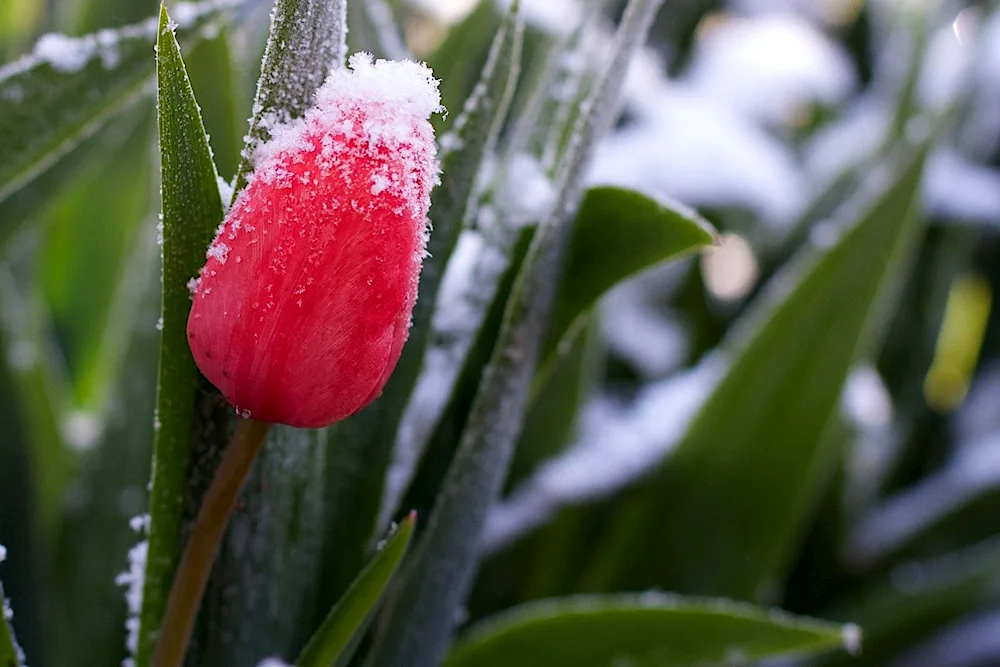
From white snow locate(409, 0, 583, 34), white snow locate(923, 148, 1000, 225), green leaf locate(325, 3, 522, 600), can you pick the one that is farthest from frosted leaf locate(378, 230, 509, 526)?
white snow locate(923, 148, 1000, 225)

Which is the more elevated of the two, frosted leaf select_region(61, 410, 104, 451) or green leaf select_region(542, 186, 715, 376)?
frosted leaf select_region(61, 410, 104, 451)

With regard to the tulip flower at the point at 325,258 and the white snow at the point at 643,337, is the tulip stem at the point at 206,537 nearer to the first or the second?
the tulip flower at the point at 325,258

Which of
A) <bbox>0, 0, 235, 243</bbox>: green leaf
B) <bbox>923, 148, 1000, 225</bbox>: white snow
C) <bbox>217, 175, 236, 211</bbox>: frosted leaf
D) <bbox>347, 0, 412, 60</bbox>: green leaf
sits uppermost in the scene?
<bbox>923, 148, 1000, 225</bbox>: white snow

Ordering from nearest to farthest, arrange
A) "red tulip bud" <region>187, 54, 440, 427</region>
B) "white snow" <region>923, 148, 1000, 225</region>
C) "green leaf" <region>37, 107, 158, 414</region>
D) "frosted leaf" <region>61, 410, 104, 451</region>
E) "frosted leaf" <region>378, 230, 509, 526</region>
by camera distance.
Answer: "red tulip bud" <region>187, 54, 440, 427</region> < "frosted leaf" <region>378, 230, 509, 526</region> < "frosted leaf" <region>61, 410, 104, 451</region> < "green leaf" <region>37, 107, 158, 414</region> < "white snow" <region>923, 148, 1000, 225</region>

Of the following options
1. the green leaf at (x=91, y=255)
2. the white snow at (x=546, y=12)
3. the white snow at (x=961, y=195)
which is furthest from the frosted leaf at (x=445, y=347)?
the white snow at (x=961, y=195)

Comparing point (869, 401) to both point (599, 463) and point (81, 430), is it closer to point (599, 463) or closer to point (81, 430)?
point (599, 463)

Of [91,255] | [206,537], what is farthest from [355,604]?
[91,255]

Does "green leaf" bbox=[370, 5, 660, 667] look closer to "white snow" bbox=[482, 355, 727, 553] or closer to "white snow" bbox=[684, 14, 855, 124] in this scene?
"white snow" bbox=[482, 355, 727, 553]
